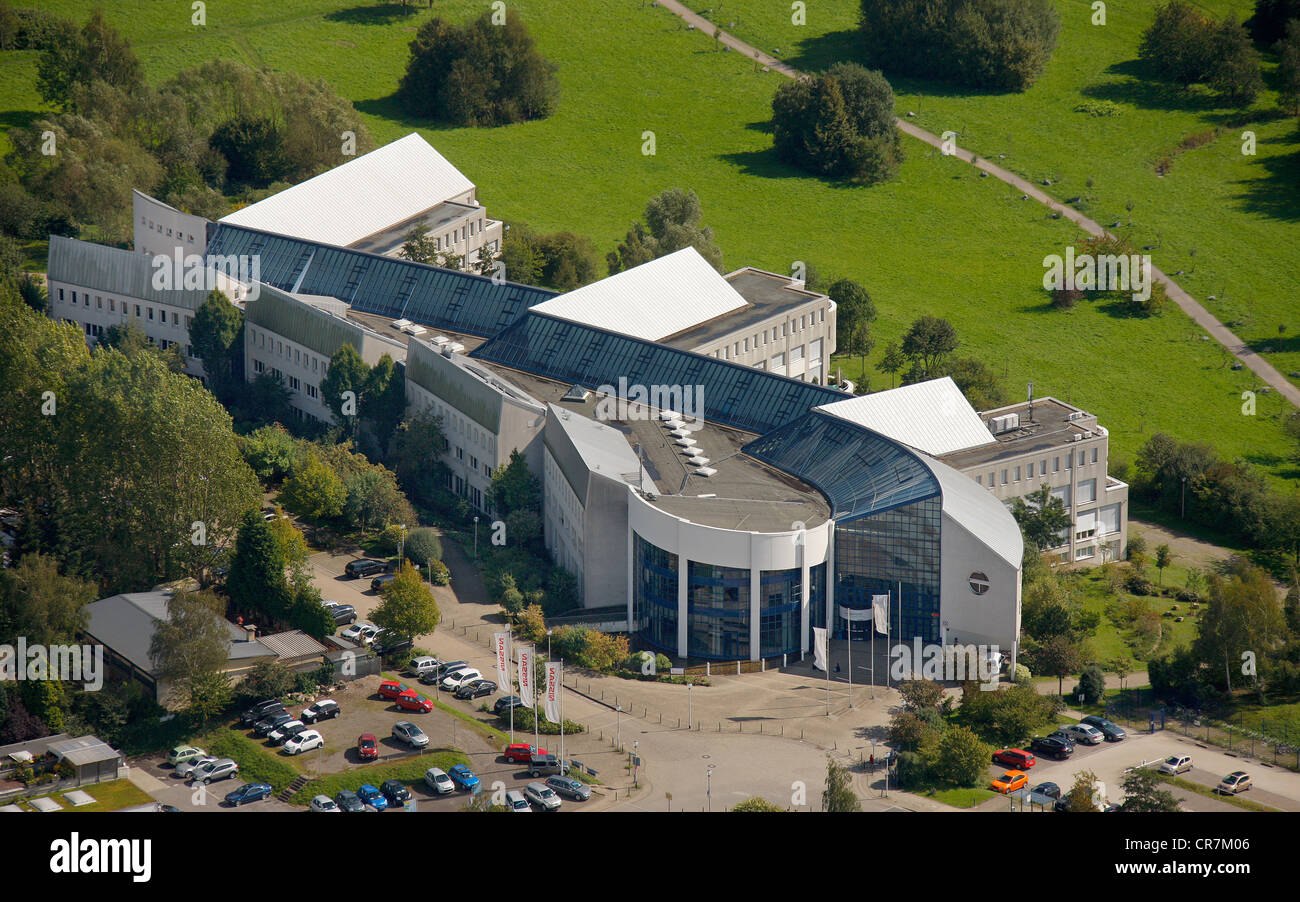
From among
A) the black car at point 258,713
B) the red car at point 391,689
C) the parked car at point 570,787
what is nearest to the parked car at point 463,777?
the parked car at point 570,787

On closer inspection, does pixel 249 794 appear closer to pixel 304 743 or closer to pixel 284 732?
pixel 304 743

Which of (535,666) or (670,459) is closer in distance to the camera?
(535,666)

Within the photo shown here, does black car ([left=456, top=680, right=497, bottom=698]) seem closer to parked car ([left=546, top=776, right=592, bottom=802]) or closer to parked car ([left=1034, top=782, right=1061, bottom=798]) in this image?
parked car ([left=546, top=776, right=592, bottom=802])

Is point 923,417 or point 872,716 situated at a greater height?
point 923,417

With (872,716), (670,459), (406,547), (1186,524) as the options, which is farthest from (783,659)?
(1186,524)

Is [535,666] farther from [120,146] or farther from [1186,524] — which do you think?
[120,146]

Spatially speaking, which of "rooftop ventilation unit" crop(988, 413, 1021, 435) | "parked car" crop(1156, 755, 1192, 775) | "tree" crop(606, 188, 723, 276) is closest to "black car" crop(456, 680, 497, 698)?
"parked car" crop(1156, 755, 1192, 775)

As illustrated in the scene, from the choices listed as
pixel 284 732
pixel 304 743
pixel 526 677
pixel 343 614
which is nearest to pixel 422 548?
pixel 343 614
